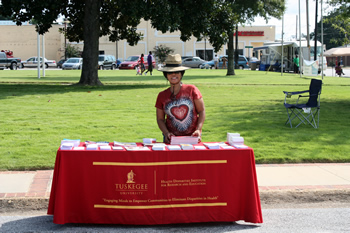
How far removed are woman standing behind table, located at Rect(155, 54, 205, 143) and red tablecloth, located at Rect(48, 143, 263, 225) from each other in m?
0.74

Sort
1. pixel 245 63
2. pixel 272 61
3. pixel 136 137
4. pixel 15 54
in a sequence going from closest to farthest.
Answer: pixel 136 137 → pixel 272 61 → pixel 245 63 → pixel 15 54

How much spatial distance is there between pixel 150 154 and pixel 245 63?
6453 centimetres

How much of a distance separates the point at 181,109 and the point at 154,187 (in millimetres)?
1146

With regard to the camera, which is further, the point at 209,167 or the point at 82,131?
the point at 82,131

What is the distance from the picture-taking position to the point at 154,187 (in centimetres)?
542

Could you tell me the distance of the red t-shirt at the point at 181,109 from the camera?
6152 millimetres

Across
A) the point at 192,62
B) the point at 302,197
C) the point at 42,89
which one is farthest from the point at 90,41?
the point at 192,62

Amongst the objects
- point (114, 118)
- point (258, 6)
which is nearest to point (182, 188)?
point (114, 118)

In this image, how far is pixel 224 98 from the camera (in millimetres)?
19156

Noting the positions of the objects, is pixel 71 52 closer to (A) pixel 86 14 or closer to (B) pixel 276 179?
(A) pixel 86 14

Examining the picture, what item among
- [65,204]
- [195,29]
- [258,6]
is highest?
[258,6]

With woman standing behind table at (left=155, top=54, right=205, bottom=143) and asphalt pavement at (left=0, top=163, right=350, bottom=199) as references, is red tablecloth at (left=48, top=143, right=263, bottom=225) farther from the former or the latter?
asphalt pavement at (left=0, top=163, right=350, bottom=199)

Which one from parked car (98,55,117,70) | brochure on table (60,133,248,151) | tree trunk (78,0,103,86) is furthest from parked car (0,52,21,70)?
brochure on table (60,133,248,151)

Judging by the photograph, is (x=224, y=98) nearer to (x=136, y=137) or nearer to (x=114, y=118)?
(x=114, y=118)
